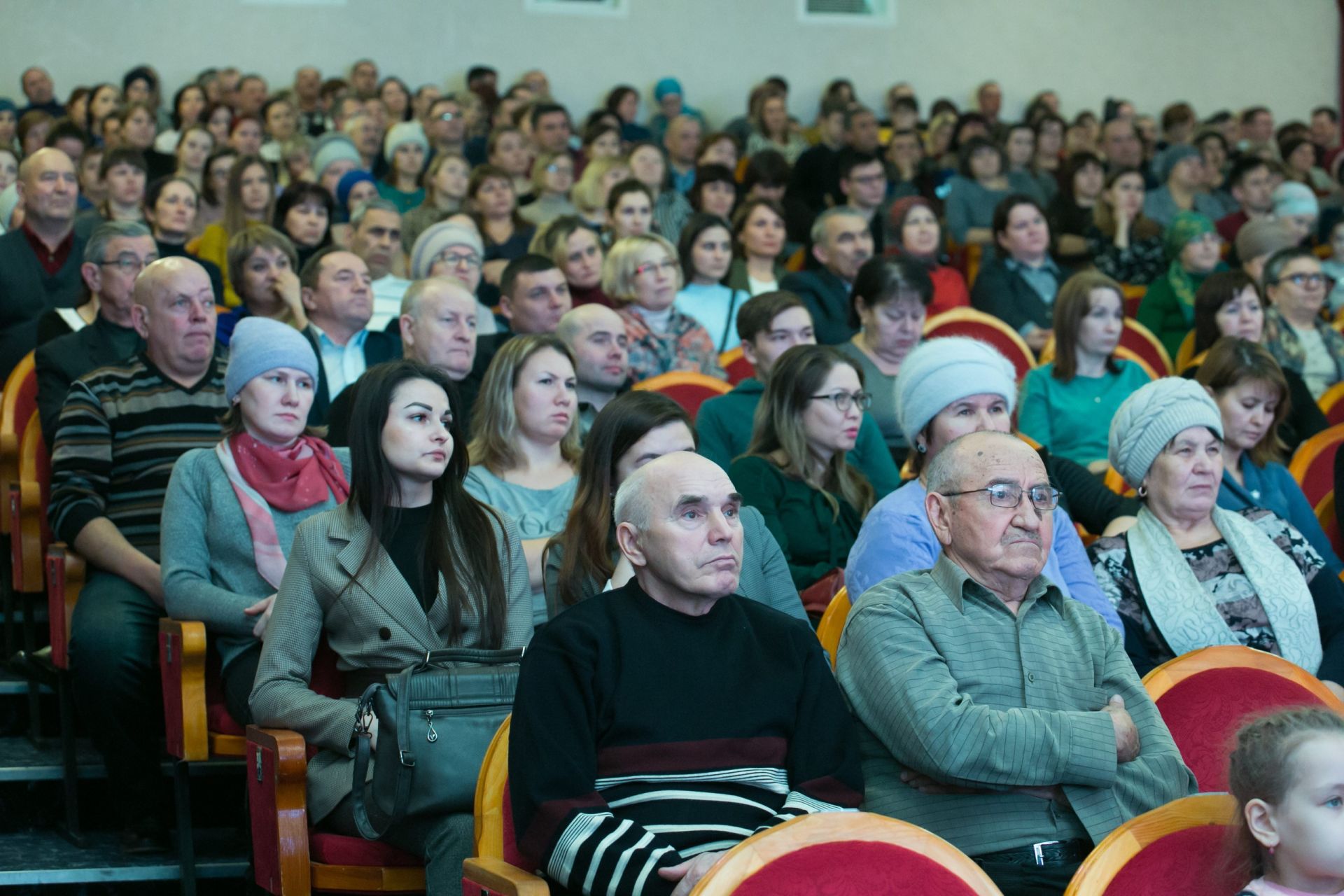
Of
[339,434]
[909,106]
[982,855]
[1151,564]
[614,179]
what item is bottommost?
[982,855]

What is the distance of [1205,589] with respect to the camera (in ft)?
9.82

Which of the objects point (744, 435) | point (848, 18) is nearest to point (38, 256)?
point (744, 435)

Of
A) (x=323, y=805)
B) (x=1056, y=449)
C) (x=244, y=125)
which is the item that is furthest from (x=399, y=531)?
(x=244, y=125)

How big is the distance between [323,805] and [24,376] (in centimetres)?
198

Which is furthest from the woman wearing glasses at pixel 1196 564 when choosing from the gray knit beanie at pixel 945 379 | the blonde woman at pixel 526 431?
the blonde woman at pixel 526 431

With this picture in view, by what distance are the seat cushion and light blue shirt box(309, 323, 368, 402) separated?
2103 mm

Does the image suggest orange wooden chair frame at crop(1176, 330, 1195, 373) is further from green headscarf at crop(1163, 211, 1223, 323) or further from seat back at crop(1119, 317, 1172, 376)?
green headscarf at crop(1163, 211, 1223, 323)

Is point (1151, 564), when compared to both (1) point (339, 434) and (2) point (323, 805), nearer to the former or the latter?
(2) point (323, 805)

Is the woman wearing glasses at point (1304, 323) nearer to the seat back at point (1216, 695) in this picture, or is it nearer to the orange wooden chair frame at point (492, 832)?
the seat back at point (1216, 695)

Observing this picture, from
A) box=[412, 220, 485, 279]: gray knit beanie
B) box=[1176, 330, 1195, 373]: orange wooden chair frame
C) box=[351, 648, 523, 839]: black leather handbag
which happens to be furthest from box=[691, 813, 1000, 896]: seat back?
box=[1176, 330, 1195, 373]: orange wooden chair frame

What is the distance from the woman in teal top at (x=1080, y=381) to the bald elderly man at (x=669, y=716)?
2.51 metres

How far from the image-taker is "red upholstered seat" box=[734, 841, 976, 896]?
67.2 inches

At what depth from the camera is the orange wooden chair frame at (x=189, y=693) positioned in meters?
2.79

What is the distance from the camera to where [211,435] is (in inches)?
137
